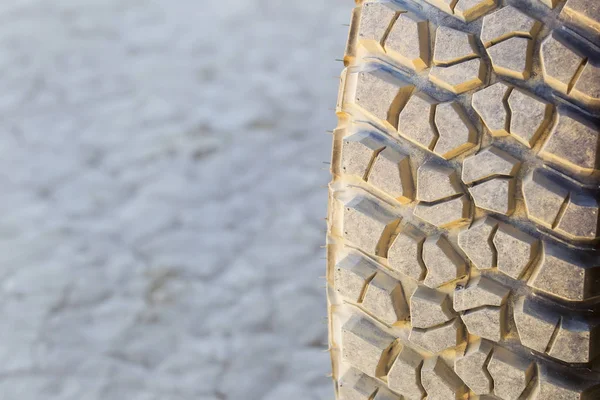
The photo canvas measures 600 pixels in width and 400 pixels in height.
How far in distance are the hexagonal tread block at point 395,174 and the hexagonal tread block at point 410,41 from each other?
8cm

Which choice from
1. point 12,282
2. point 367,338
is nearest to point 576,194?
point 367,338

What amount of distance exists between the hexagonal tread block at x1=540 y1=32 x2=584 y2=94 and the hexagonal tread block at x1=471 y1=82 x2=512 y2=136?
36 millimetres

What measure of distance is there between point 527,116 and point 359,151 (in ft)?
0.56

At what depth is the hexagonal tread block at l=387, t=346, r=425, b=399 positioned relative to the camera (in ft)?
2.54

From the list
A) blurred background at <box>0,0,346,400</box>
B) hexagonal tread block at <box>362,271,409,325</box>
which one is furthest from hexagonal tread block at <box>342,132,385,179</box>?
blurred background at <box>0,0,346,400</box>

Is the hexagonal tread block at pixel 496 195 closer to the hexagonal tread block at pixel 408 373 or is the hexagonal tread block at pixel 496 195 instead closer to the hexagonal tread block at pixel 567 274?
the hexagonal tread block at pixel 567 274

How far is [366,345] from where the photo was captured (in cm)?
80

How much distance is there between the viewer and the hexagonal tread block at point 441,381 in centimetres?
76

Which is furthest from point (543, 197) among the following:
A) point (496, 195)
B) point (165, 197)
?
point (165, 197)

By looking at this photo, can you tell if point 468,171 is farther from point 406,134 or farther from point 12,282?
point 12,282

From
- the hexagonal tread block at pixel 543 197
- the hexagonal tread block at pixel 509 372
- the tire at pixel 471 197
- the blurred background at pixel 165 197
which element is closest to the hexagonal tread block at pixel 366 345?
the tire at pixel 471 197

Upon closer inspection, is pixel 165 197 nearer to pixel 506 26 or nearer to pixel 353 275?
pixel 353 275

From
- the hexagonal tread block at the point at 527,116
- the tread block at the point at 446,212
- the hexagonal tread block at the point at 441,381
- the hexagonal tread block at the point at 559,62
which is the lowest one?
the hexagonal tread block at the point at 441,381

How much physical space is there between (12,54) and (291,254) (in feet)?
3.36
